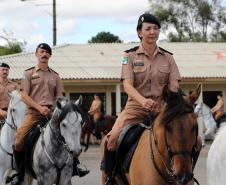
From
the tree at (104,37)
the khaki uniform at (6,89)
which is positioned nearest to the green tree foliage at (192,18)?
the tree at (104,37)

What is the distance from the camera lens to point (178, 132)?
17.8ft

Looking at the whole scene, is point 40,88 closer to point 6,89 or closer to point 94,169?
point 6,89

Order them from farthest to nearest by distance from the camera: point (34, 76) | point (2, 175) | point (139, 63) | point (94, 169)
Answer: point (94, 169), point (2, 175), point (34, 76), point (139, 63)

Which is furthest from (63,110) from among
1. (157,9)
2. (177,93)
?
(157,9)

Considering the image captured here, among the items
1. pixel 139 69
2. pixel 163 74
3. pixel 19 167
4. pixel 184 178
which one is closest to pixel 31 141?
pixel 19 167

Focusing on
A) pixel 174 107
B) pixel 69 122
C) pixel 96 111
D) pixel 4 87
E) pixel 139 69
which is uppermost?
pixel 139 69

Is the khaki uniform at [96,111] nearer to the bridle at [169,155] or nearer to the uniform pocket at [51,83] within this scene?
the uniform pocket at [51,83]

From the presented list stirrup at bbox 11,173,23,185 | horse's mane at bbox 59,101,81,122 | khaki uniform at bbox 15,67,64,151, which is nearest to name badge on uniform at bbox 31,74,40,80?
khaki uniform at bbox 15,67,64,151

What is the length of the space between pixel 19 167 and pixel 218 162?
4.83 m

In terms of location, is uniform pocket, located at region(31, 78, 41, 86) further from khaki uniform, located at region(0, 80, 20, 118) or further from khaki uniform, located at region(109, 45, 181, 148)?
khaki uniform, located at region(109, 45, 181, 148)

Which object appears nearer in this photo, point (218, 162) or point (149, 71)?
point (218, 162)

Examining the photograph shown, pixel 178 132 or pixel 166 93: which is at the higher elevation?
pixel 166 93

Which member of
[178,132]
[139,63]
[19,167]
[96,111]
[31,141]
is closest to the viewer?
[178,132]

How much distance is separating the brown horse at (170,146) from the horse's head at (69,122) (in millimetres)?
2183
